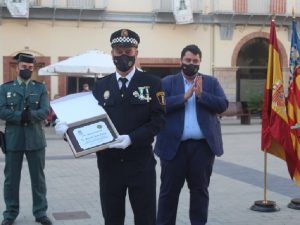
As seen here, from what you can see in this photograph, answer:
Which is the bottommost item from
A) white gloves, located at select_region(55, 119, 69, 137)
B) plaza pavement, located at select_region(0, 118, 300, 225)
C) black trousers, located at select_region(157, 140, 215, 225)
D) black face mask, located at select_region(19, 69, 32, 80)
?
plaza pavement, located at select_region(0, 118, 300, 225)

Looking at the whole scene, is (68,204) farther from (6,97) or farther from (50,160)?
(50,160)

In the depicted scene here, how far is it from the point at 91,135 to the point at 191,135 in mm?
1702

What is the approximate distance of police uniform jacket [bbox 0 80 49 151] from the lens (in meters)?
6.33

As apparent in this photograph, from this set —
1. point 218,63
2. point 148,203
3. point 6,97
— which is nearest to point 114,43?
point 148,203

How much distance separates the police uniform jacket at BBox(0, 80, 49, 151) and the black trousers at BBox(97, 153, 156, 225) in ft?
7.05

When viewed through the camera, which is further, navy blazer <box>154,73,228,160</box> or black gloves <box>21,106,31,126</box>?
black gloves <box>21,106,31,126</box>

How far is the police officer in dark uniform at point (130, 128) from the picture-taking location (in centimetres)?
431

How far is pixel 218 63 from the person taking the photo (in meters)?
26.4

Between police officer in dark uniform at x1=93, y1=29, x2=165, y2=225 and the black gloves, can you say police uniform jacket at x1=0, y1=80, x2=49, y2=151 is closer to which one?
the black gloves

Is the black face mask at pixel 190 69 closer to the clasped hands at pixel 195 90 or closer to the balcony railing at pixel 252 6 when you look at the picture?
the clasped hands at pixel 195 90

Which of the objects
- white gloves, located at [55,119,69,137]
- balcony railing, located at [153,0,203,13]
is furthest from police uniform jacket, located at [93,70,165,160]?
balcony railing, located at [153,0,203,13]

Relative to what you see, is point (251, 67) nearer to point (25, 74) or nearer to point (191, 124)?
point (25, 74)

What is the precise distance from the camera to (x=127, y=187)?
14.5 feet

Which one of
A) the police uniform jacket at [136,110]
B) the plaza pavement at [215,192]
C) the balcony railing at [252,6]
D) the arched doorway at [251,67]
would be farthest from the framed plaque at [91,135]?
the arched doorway at [251,67]
